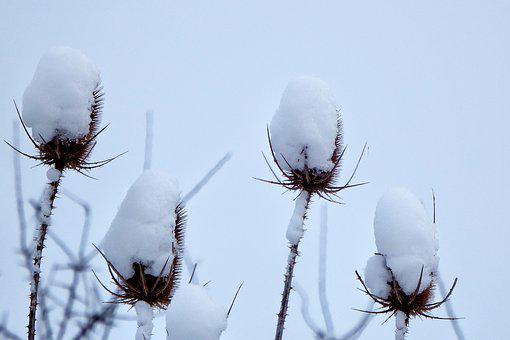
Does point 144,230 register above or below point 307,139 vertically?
below

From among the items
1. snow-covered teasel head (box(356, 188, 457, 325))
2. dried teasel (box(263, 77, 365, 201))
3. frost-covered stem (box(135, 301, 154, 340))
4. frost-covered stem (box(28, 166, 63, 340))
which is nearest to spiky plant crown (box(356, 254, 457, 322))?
snow-covered teasel head (box(356, 188, 457, 325))

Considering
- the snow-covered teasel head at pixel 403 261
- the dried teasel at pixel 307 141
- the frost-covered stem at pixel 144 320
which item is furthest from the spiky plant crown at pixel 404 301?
the frost-covered stem at pixel 144 320

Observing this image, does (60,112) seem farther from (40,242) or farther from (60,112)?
(40,242)

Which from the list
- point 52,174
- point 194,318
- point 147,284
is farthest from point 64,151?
point 194,318

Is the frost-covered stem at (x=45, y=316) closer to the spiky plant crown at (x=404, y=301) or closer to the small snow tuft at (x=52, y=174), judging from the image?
the small snow tuft at (x=52, y=174)

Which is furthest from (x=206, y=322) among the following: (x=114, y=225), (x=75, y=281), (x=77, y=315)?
(x=75, y=281)

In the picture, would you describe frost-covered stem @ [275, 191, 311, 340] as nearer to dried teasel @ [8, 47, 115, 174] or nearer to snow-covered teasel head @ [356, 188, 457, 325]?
snow-covered teasel head @ [356, 188, 457, 325]
